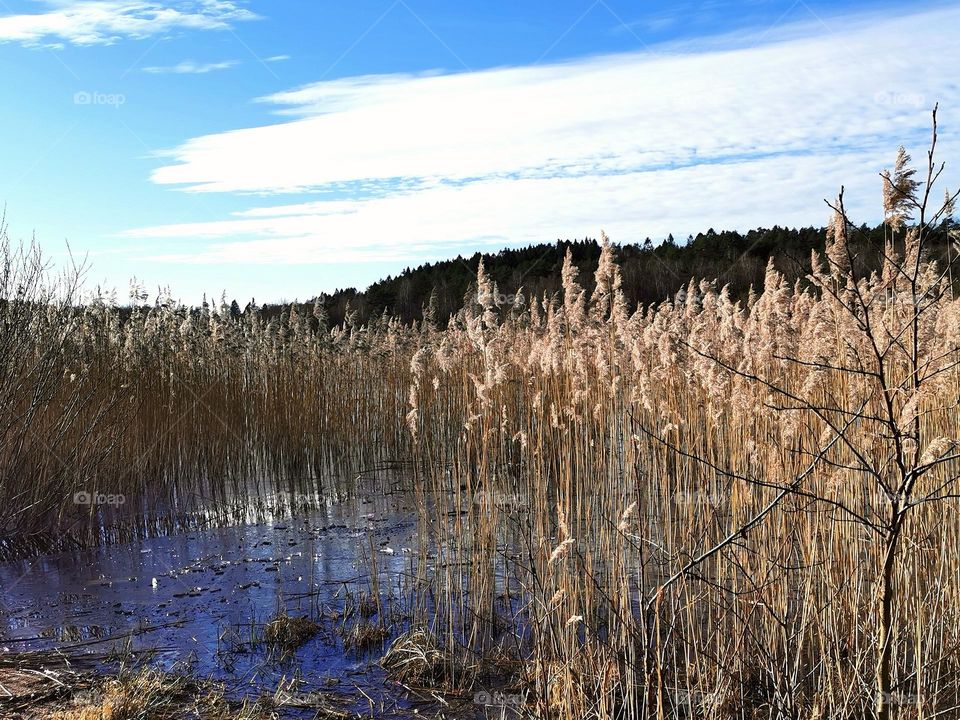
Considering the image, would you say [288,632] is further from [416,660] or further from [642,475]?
[642,475]

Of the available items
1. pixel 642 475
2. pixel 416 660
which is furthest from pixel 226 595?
pixel 642 475

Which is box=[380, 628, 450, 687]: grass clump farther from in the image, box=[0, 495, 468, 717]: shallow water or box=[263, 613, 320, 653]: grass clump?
box=[263, 613, 320, 653]: grass clump

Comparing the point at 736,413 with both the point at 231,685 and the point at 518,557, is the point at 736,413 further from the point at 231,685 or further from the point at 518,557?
the point at 231,685

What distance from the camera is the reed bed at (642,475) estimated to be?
9.77ft

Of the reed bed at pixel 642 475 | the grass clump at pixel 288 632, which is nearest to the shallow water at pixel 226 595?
the grass clump at pixel 288 632

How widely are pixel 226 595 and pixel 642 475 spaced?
2682 mm

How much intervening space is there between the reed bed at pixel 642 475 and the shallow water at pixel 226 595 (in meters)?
0.32

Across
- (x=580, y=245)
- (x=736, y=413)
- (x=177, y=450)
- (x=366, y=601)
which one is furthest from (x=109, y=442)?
(x=580, y=245)

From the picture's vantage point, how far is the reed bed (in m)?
2.98

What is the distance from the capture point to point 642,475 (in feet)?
14.8

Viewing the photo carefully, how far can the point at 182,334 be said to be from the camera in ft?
28.3

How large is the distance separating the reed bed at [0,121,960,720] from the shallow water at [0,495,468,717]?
0.32m

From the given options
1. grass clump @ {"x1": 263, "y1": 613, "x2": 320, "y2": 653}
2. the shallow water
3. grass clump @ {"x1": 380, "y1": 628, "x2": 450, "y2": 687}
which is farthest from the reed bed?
grass clump @ {"x1": 263, "y1": 613, "x2": 320, "y2": 653}

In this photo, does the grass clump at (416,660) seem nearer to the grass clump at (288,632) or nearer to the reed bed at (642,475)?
the reed bed at (642,475)
